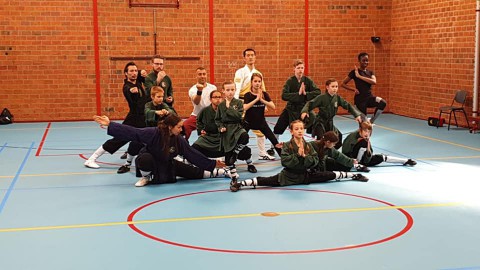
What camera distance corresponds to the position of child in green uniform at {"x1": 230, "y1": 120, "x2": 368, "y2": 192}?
8891 mm

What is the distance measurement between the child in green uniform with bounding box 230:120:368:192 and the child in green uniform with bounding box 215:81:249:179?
0.90 meters

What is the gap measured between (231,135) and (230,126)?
15 centimetres

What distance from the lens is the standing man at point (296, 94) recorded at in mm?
11578

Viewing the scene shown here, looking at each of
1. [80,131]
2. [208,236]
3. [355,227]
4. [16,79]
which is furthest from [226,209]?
[16,79]

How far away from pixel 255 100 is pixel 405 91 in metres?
9.42

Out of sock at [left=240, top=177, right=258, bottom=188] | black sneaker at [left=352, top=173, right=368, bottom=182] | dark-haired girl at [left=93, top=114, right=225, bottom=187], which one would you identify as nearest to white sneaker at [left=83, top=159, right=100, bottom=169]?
dark-haired girl at [left=93, top=114, right=225, bottom=187]

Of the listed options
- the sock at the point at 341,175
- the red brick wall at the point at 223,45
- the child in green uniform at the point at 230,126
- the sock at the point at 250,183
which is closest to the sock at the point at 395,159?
the sock at the point at 341,175

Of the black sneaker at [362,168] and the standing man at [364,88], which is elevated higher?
the standing man at [364,88]

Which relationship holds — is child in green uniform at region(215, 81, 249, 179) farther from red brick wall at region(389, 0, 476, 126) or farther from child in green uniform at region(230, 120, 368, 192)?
red brick wall at region(389, 0, 476, 126)

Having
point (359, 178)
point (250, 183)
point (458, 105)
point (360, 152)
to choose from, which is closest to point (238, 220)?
point (250, 183)

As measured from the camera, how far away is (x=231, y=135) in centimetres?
986

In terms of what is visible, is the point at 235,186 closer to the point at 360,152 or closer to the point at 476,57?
the point at 360,152

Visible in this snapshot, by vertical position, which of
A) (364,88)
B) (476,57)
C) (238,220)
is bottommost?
(238,220)

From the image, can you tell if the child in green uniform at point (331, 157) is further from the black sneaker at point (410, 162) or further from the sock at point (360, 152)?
the black sneaker at point (410, 162)
